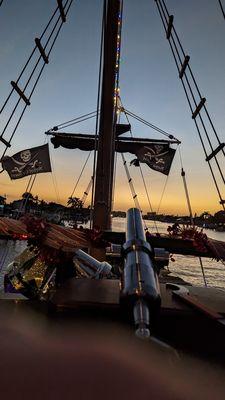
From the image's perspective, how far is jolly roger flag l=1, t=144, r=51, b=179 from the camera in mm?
13562

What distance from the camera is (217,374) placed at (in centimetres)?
171

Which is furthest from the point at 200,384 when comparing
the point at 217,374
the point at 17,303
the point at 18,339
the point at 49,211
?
the point at 49,211

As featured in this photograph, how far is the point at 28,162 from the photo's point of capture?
45.2 feet

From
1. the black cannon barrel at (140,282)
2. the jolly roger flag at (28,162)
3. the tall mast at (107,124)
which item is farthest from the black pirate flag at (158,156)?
the black cannon barrel at (140,282)

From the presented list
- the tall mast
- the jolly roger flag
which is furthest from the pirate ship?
the jolly roger flag

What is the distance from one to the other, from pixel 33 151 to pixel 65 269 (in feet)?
36.6

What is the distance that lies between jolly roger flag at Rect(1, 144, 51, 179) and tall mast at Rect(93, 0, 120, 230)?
5940 mm

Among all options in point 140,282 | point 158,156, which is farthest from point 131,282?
point 158,156

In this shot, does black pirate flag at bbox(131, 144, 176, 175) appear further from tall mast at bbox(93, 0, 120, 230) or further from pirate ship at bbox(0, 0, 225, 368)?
pirate ship at bbox(0, 0, 225, 368)

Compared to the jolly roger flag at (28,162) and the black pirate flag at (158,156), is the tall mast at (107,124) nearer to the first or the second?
the jolly roger flag at (28,162)

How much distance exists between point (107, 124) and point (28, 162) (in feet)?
22.3

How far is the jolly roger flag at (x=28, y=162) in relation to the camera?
44.5 ft

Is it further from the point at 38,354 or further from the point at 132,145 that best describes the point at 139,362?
the point at 132,145

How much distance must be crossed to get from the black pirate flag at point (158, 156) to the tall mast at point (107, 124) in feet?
23.7
